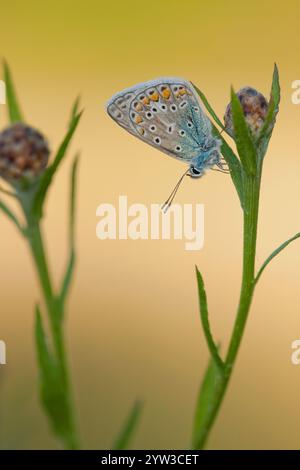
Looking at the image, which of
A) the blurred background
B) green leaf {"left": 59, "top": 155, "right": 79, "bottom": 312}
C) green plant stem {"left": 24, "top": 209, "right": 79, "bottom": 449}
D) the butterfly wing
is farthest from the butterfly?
the blurred background

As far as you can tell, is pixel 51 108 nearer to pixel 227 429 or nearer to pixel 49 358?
pixel 227 429

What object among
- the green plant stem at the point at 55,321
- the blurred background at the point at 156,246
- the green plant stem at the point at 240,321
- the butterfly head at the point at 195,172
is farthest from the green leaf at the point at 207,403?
the blurred background at the point at 156,246

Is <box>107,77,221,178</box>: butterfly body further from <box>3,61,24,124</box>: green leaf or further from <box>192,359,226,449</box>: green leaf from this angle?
<box>192,359,226,449</box>: green leaf

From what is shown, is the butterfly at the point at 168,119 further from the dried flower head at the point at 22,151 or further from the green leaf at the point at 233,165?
the dried flower head at the point at 22,151

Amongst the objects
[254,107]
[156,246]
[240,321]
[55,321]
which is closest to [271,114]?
[254,107]
